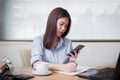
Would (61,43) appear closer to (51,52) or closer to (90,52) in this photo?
(51,52)

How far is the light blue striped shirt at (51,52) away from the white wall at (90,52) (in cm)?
79

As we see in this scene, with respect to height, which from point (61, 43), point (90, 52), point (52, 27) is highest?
point (52, 27)

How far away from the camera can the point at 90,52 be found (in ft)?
9.99

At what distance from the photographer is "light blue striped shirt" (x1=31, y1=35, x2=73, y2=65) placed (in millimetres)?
2030

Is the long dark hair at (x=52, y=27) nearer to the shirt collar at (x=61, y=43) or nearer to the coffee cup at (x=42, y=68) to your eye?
the shirt collar at (x=61, y=43)

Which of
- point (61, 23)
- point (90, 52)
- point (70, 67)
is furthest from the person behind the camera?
point (90, 52)

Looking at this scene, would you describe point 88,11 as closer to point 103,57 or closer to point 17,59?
point 103,57

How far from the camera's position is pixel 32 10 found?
3033 millimetres

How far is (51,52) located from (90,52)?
104 cm

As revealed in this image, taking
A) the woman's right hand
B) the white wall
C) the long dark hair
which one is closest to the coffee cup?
the woman's right hand

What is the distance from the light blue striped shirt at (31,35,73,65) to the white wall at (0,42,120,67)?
2.60 ft

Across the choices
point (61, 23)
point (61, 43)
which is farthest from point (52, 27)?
point (61, 43)

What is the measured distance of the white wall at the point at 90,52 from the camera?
3.00 meters

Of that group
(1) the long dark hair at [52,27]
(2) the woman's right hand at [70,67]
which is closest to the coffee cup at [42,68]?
(2) the woman's right hand at [70,67]
